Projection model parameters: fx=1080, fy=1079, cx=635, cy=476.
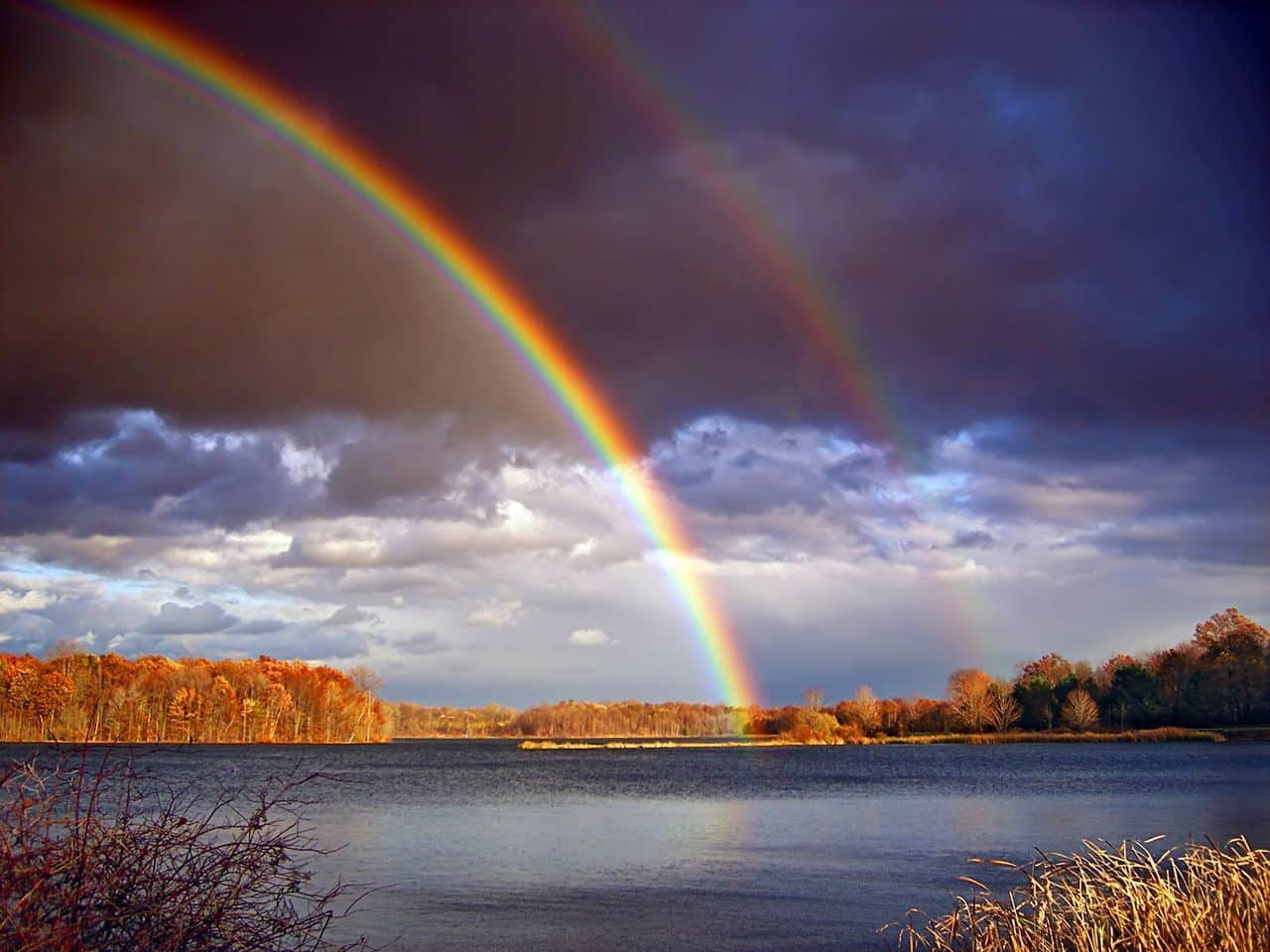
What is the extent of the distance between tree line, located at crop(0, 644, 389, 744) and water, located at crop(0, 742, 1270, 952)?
193 feet

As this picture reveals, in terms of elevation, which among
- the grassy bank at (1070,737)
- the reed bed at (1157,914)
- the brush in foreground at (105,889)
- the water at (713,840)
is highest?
the brush in foreground at (105,889)

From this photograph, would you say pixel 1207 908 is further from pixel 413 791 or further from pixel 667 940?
pixel 413 791

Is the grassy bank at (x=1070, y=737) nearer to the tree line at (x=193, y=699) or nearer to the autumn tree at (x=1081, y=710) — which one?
the autumn tree at (x=1081, y=710)

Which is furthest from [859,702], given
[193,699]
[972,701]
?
[193,699]

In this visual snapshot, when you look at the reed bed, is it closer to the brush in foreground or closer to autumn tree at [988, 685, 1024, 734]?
the brush in foreground

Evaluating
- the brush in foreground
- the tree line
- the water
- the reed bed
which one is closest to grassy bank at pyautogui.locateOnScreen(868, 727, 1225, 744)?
the water

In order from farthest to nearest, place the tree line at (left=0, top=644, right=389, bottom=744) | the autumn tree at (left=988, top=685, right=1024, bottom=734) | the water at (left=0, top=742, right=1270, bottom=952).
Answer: the autumn tree at (left=988, top=685, right=1024, bottom=734) < the tree line at (left=0, top=644, right=389, bottom=744) < the water at (left=0, top=742, right=1270, bottom=952)

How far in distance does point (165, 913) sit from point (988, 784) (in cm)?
6433

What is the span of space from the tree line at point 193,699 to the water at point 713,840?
58.7m

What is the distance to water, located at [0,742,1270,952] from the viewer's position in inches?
862

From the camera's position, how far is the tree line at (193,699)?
11956 cm

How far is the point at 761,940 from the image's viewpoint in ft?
66.2

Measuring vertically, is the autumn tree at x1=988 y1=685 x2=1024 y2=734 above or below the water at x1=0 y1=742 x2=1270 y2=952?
above

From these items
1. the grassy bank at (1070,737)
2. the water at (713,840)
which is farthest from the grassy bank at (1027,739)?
the water at (713,840)
